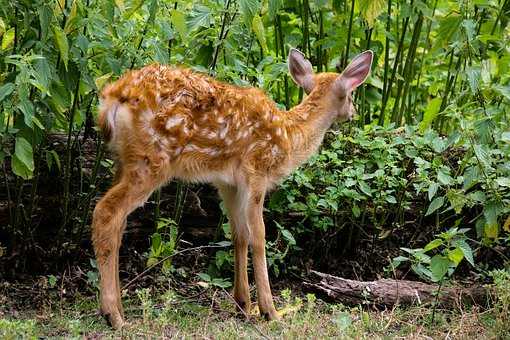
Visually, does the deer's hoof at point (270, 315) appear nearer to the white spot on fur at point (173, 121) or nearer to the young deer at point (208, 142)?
the young deer at point (208, 142)

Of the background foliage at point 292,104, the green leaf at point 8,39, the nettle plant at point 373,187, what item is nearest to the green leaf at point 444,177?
the background foliage at point 292,104

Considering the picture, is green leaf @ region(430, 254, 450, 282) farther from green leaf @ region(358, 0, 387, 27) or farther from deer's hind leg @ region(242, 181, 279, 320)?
green leaf @ region(358, 0, 387, 27)

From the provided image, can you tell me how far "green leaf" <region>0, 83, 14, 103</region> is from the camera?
5979mm

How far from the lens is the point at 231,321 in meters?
6.52

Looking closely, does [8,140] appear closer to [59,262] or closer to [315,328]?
[59,262]

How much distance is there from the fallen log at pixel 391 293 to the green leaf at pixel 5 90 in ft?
8.57

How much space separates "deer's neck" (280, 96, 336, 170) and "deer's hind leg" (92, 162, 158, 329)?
128 cm

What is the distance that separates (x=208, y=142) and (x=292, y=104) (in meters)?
2.71

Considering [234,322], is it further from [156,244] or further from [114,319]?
[156,244]

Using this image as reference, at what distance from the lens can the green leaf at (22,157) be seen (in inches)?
250

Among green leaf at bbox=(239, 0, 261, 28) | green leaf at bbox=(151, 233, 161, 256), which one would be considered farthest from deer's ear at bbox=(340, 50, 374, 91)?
green leaf at bbox=(151, 233, 161, 256)

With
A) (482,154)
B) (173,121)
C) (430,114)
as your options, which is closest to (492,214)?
(482,154)

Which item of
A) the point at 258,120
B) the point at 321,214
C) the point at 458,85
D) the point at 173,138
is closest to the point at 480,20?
the point at 458,85

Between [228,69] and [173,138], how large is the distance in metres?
1.25
